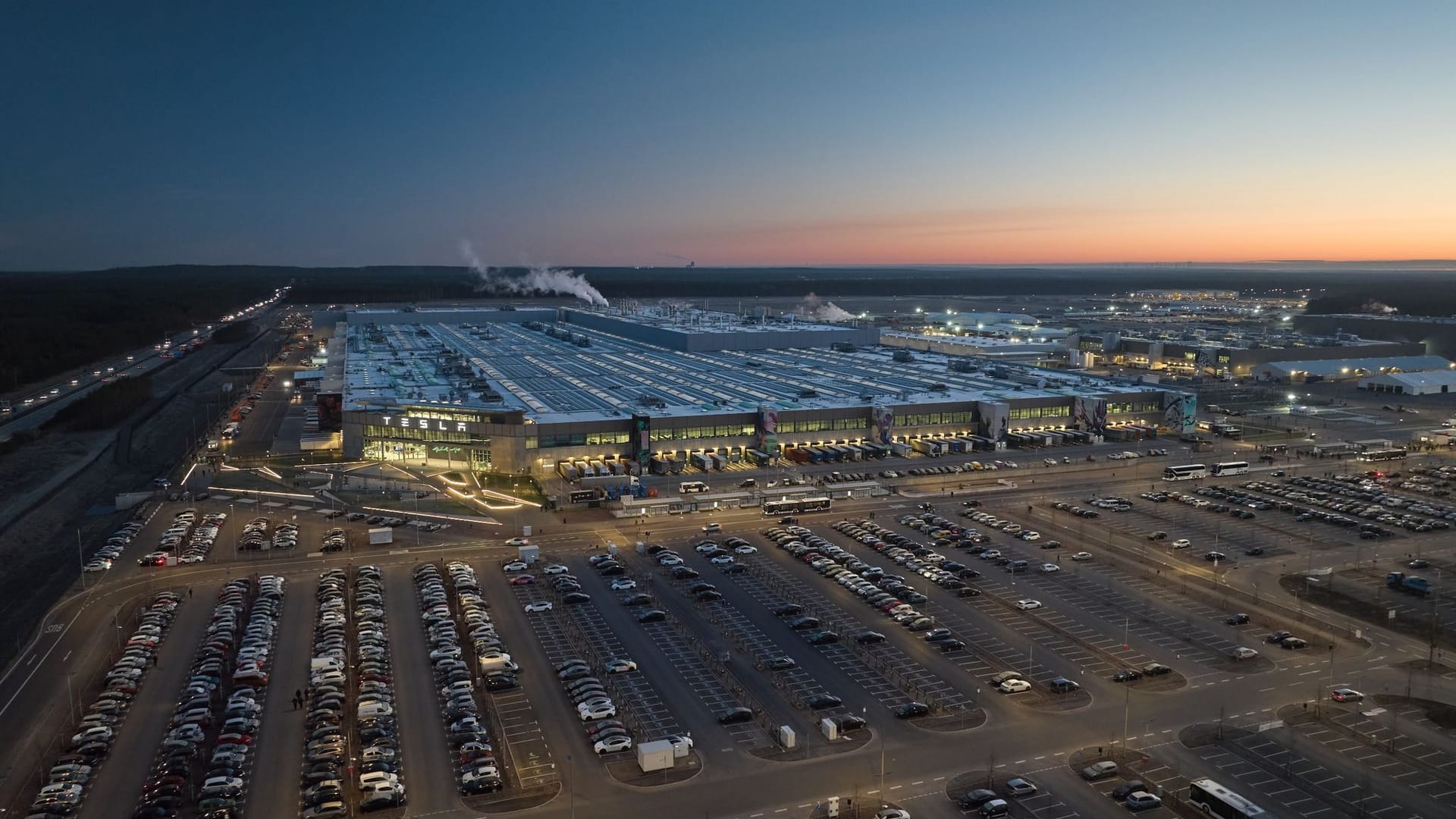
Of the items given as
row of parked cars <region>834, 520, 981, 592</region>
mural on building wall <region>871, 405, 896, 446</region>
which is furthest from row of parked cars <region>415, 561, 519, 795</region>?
mural on building wall <region>871, 405, 896, 446</region>

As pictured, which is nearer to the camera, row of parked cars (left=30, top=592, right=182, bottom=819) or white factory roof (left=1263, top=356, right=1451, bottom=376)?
row of parked cars (left=30, top=592, right=182, bottom=819)

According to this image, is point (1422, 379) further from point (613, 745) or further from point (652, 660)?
point (613, 745)

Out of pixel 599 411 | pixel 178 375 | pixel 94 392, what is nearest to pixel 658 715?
pixel 599 411

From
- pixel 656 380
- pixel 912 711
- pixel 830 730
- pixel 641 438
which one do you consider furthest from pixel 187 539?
pixel 656 380

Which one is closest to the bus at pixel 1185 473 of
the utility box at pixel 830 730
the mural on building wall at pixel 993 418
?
the mural on building wall at pixel 993 418

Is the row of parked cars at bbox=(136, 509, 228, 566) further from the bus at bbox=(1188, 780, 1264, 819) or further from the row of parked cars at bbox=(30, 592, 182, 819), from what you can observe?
the bus at bbox=(1188, 780, 1264, 819)

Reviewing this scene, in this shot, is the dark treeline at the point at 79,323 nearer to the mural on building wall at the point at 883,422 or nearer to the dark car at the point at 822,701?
the mural on building wall at the point at 883,422
